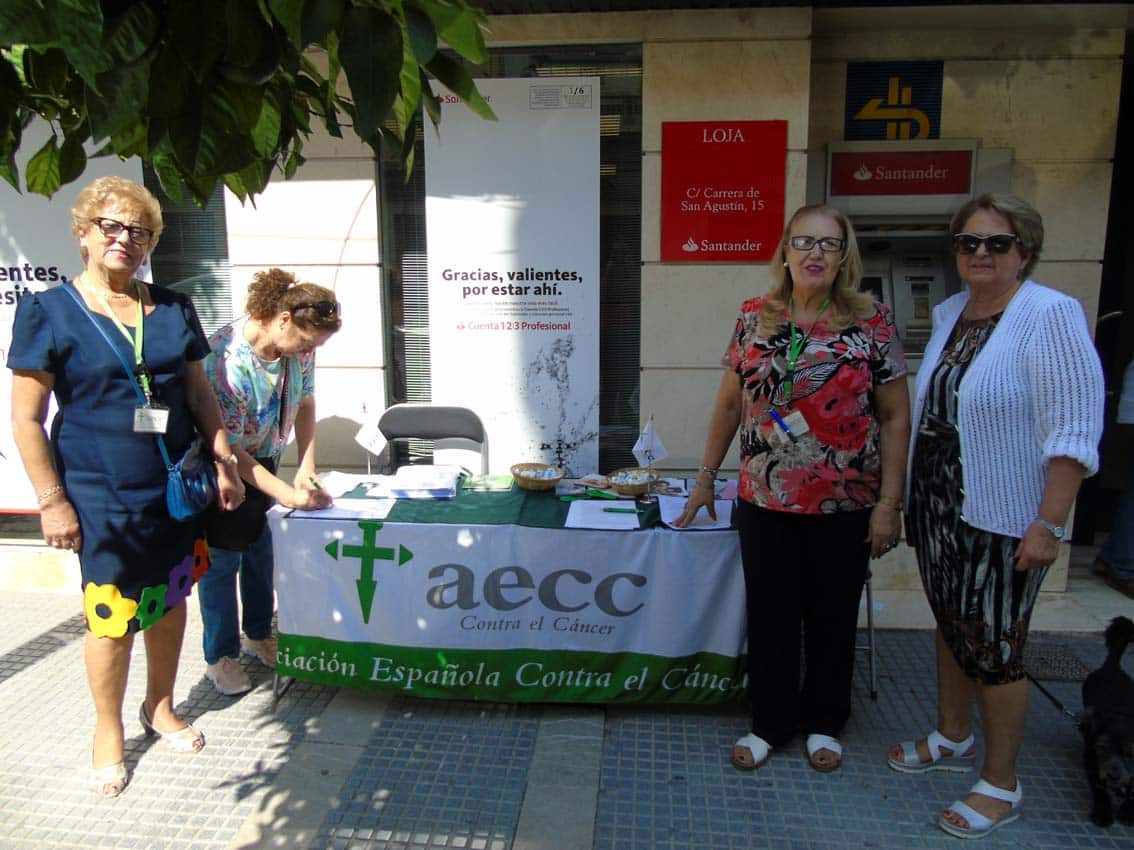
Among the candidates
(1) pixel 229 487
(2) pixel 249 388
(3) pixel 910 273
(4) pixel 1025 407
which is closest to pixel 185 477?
(1) pixel 229 487

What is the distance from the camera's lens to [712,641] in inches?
118

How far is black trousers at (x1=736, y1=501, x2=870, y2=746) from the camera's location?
2633 mm

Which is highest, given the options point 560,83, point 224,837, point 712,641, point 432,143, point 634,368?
point 560,83

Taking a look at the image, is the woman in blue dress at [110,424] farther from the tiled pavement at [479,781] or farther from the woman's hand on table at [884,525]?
the woman's hand on table at [884,525]

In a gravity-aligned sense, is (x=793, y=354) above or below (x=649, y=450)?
above

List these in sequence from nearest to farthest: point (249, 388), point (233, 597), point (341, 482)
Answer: point (249, 388) < point (233, 597) < point (341, 482)

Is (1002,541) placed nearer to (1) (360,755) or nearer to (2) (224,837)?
(1) (360,755)

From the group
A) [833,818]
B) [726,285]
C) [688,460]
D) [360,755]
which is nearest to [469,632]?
[360,755]

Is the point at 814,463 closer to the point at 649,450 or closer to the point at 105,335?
the point at 649,450

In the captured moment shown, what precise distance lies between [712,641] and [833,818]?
725mm

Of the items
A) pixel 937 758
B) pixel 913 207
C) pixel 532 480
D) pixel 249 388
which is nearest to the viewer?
pixel 937 758

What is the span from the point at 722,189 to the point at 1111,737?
2898 millimetres

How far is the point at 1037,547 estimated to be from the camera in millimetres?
2184

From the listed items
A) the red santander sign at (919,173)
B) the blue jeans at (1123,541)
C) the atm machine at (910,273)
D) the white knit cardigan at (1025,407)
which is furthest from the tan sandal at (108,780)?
the blue jeans at (1123,541)
